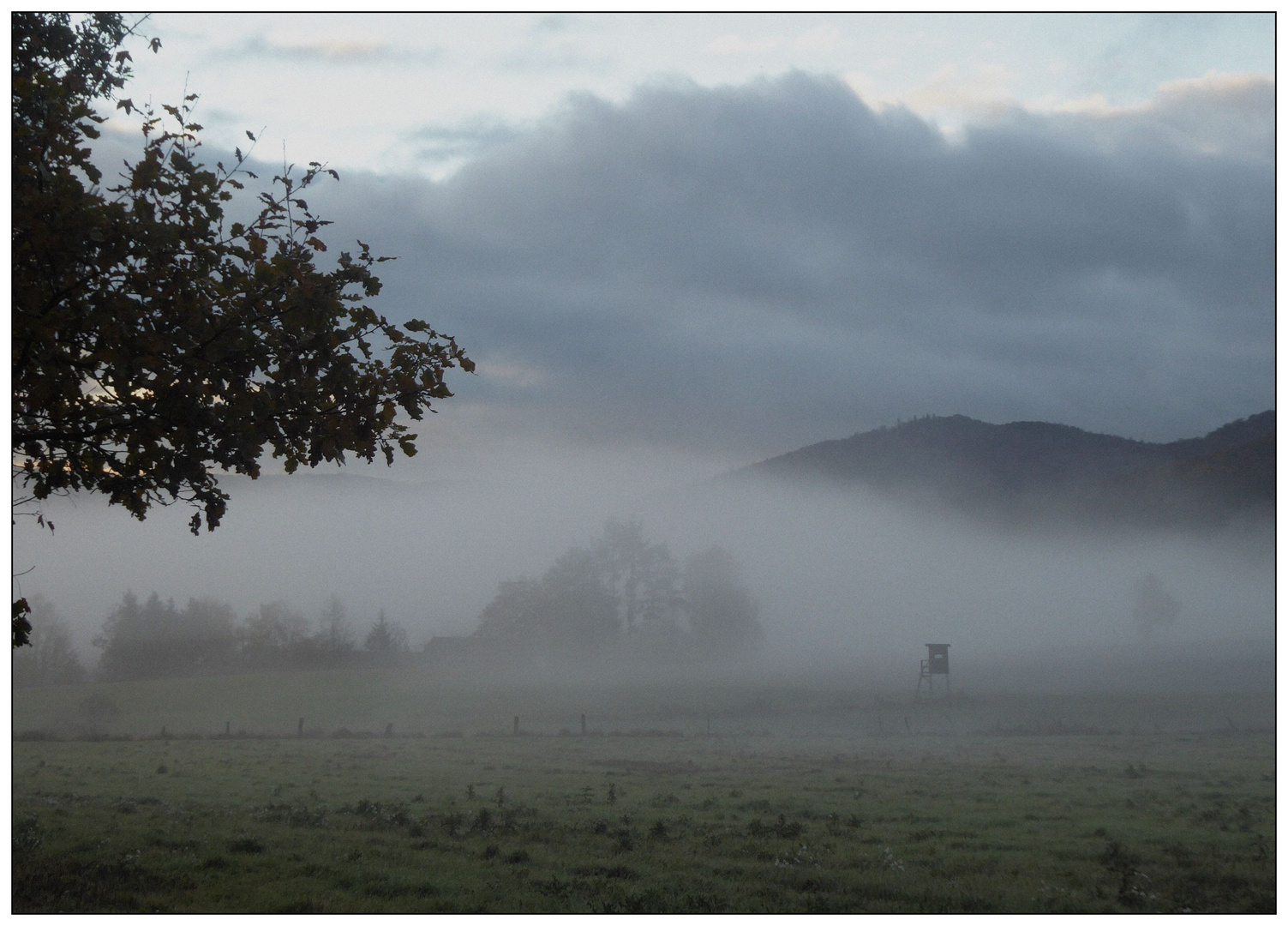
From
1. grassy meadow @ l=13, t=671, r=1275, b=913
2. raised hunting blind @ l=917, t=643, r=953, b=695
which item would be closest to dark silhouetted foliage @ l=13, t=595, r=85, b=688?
grassy meadow @ l=13, t=671, r=1275, b=913

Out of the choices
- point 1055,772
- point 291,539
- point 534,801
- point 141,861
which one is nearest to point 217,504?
point 141,861

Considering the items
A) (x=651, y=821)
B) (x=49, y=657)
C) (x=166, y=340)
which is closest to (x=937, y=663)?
(x=651, y=821)

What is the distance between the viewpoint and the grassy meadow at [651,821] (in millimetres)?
12984

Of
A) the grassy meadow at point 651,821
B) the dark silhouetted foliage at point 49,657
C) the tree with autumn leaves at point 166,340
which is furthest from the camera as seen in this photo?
the dark silhouetted foliage at point 49,657

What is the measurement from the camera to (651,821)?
19.3 meters

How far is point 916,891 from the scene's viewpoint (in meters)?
13.3

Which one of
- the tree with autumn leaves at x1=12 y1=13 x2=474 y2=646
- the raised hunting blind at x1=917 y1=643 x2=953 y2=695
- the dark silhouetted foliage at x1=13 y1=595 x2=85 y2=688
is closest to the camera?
the tree with autumn leaves at x1=12 y1=13 x2=474 y2=646

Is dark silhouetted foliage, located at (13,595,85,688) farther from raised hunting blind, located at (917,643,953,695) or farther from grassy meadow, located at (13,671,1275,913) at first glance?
raised hunting blind, located at (917,643,953,695)

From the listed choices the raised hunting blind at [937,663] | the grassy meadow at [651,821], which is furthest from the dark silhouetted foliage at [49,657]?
the raised hunting blind at [937,663]

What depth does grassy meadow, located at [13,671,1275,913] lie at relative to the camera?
42.6 feet

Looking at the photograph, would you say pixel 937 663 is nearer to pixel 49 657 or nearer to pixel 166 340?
pixel 166 340

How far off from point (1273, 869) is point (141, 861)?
64.7 ft

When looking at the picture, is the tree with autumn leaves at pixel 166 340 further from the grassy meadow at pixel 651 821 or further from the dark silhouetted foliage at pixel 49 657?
the dark silhouetted foliage at pixel 49 657

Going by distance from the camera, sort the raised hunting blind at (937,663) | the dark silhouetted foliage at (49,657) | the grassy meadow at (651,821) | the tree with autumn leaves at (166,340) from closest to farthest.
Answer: the tree with autumn leaves at (166,340) < the grassy meadow at (651,821) < the raised hunting blind at (937,663) < the dark silhouetted foliage at (49,657)
